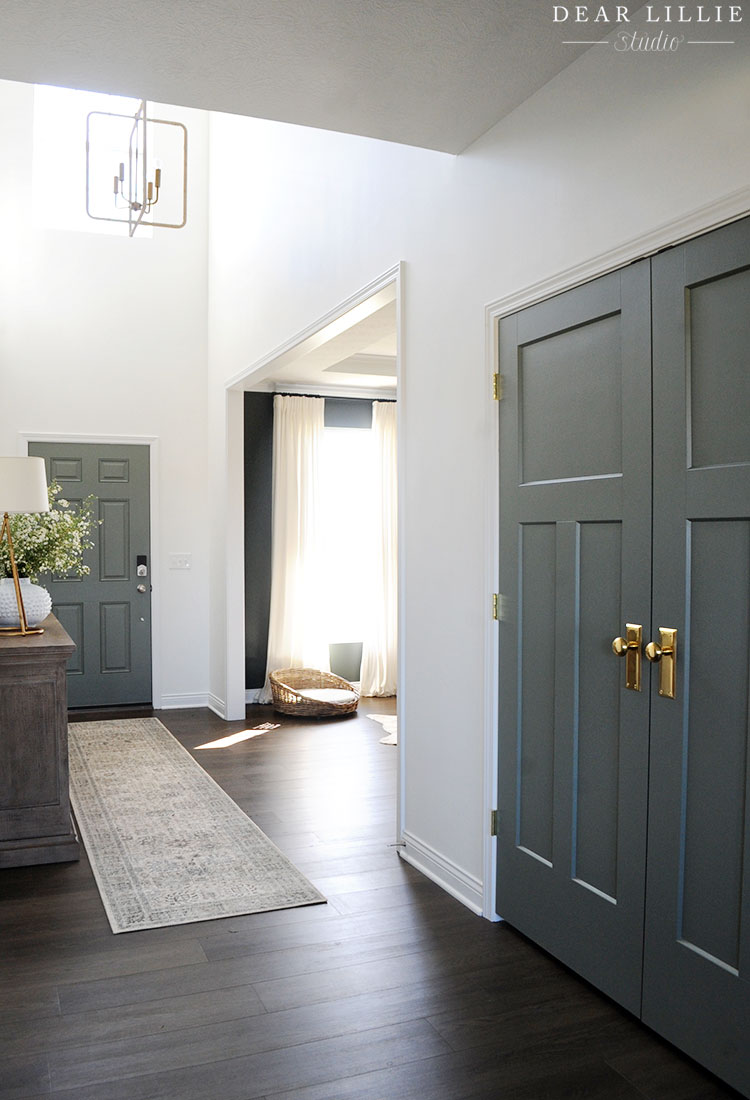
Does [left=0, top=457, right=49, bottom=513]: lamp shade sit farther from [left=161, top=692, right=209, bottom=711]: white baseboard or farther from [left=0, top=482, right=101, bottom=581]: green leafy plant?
[left=161, top=692, right=209, bottom=711]: white baseboard

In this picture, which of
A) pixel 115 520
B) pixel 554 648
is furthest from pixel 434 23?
pixel 115 520

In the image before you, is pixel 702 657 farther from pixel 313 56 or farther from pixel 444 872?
pixel 313 56

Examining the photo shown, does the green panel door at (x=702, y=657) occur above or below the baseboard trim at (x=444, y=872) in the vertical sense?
above

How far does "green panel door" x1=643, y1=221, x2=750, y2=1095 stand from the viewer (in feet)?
7.25

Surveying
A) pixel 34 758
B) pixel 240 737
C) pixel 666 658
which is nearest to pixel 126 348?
pixel 240 737

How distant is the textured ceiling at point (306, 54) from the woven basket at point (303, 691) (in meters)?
4.42

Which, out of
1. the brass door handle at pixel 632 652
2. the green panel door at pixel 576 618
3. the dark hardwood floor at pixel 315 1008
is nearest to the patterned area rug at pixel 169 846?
the dark hardwood floor at pixel 315 1008

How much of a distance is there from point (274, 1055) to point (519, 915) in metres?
1.01

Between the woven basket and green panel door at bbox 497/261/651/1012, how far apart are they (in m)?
3.69

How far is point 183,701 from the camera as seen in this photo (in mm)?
7305

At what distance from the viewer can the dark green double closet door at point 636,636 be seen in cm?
224

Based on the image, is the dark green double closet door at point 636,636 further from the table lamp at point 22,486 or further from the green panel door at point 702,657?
the table lamp at point 22,486

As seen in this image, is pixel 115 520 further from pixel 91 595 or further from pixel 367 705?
pixel 367 705

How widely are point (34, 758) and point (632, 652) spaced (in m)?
2.64
